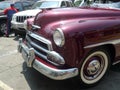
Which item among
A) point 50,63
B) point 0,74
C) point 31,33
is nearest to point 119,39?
point 50,63

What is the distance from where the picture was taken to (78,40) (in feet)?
11.6

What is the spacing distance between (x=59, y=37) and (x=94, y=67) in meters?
0.92

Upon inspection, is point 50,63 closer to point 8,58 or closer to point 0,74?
point 0,74

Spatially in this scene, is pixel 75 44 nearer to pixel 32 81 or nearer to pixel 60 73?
pixel 60 73

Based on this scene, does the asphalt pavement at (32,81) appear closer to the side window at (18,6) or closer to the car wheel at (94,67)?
the car wheel at (94,67)

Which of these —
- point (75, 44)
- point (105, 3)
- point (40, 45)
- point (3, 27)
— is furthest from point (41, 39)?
point (3, 27)

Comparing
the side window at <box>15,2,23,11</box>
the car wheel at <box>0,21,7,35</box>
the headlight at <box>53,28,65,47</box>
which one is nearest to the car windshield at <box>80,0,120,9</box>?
the headlight at <box>53,28,65,47</box>

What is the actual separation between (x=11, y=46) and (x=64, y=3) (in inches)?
144

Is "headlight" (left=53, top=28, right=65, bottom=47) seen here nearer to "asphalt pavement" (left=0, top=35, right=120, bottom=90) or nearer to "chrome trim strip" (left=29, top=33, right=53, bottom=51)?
"chrome trim strip" (left=29, top=33, right=53, bottom=51)

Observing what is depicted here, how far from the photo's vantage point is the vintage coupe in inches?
139

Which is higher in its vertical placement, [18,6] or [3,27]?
[18,6]

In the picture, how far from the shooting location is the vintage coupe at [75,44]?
11.6ft

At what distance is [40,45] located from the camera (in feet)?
13.0

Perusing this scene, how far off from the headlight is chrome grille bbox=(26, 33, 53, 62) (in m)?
0.15
